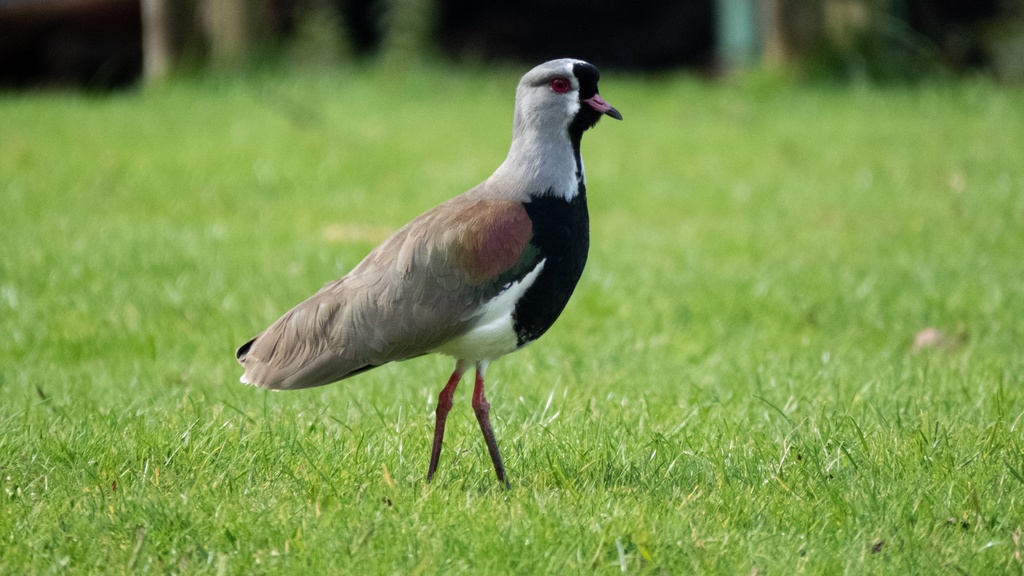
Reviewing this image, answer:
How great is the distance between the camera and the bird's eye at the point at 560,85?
3.96 meters

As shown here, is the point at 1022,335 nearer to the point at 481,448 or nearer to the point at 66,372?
the point at 481,448

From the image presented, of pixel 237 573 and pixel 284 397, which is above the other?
pixel 237 573

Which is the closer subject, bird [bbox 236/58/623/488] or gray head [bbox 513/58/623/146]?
bird [bbox 236/58/623/488]

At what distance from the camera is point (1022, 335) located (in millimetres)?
5766

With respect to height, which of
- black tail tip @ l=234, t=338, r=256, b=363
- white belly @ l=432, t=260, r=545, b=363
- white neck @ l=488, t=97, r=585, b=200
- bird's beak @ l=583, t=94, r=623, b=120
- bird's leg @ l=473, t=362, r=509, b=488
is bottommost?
bird's leg @ l=473, t=362, r=509, b=488

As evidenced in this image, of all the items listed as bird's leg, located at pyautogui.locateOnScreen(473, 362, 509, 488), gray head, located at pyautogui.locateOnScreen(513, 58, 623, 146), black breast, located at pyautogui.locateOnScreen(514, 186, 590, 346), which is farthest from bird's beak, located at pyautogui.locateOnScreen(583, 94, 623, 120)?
bird's leg, located at pyautogui.locateOnScreen(473, 362, 509, 488)

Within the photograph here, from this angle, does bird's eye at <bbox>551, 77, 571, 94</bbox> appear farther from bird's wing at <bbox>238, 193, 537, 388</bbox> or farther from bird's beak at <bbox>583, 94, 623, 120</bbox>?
bird's wing at <bbox>238, 193, 537, 388</bbox>

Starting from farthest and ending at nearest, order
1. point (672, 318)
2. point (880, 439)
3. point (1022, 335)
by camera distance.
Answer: point (672, 318) < point (1022, 335) < point (880, 439)

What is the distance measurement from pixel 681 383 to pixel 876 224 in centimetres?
332

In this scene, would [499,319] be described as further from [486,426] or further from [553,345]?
[553,345]

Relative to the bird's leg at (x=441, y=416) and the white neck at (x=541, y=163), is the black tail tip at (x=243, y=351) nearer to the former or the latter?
the bird's leg at (x=441, y=416)

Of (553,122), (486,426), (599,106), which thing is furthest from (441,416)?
(599,106)

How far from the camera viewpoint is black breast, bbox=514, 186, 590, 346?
371cm

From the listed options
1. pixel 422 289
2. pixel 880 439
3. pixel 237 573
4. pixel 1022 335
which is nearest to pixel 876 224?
→ pixel 1022 335
